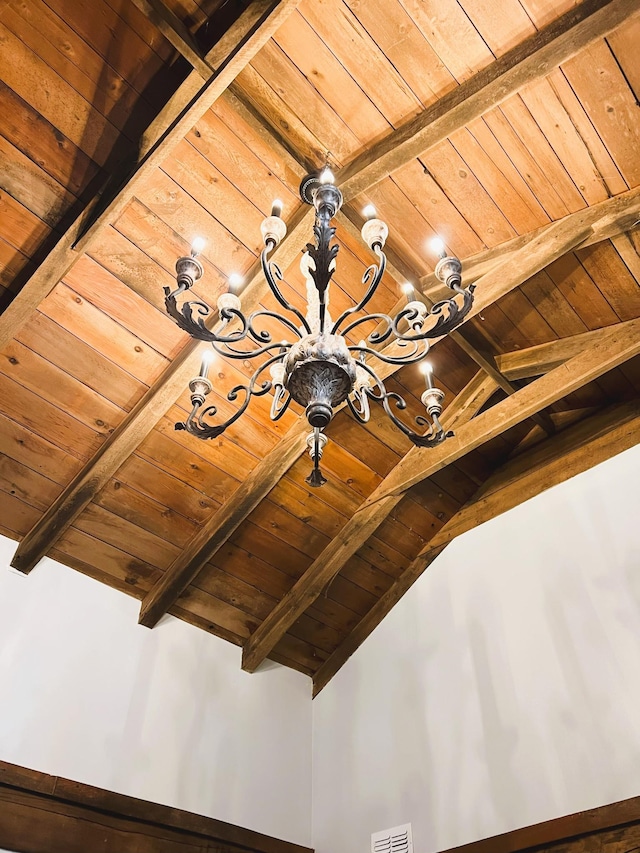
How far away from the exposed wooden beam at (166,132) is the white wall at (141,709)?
1247mm

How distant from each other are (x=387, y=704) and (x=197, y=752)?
1052 millimetres

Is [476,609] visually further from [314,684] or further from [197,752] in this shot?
[197,752]

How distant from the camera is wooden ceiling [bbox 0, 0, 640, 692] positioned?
232 cm

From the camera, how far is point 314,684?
4.15 m

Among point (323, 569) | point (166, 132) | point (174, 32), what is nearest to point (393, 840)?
point (323, 569)

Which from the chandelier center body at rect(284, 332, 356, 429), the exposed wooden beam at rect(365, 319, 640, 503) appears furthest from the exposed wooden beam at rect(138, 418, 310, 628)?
the chandelier center body at rect(284, 332, 356, 429)

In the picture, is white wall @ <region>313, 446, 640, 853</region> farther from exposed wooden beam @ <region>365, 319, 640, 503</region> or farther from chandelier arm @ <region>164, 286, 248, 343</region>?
chandelier arm @ <region>164, 286, 248, 343</region>

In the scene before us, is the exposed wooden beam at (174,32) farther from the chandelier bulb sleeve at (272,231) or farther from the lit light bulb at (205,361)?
the lit light bulb at (205,361)

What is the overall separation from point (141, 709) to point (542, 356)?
2.66 metres

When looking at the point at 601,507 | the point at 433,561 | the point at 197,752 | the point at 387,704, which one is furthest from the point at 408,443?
the point at 197,752

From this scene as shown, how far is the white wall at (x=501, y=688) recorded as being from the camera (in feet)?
9.52

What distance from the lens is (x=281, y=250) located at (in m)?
2.77

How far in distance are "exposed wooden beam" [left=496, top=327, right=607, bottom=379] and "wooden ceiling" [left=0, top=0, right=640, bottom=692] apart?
0.04 feet

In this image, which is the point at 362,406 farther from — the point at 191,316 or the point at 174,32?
the point at 174,32
